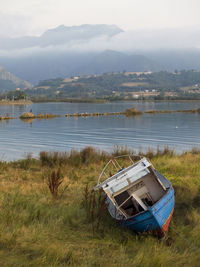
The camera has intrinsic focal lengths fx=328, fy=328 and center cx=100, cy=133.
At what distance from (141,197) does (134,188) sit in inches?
18.2

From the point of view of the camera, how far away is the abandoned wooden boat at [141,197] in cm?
920

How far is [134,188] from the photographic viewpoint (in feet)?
38.9

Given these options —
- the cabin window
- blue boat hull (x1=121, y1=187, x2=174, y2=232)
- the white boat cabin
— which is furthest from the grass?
the cabin window

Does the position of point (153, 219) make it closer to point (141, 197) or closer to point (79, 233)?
point (79, 233)

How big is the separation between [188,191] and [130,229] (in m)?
3.98

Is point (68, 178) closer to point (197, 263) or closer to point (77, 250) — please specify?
point (77, 250)

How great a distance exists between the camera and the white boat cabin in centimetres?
1025

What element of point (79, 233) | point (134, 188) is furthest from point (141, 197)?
point (79, 233)

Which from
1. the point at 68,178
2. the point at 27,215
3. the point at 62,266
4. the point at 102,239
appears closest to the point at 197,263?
the point at 102,239

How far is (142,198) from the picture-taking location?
448 inches

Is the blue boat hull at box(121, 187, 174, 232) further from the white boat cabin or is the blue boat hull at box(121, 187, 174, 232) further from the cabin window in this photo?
the cabin window

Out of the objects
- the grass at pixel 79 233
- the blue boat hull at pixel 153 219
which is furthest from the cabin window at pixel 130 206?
the blue boat hull at pixel 153 219

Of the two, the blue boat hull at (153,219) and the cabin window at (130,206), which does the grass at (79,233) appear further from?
the cabin window at (130,206)

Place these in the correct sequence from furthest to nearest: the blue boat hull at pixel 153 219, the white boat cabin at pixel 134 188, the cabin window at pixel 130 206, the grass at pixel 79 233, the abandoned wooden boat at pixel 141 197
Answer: the cabin window at pixel 130 206 < the white boat cabin at pixel 134 188 < the abandoned wooden boat at pixel 141 197 < the blue boat hull at pixel 153 219 < the grass at pixel 79 233
